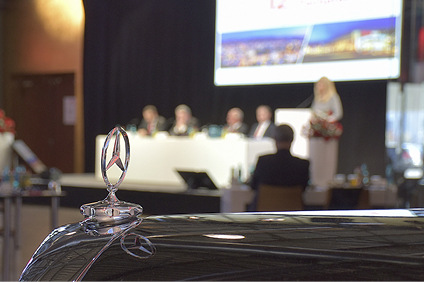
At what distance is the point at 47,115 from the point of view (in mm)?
10961

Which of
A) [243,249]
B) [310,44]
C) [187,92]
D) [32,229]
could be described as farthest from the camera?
[187,92]

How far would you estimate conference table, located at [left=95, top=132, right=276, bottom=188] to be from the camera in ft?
23.2

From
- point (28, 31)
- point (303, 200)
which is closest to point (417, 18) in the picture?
point (303, 200)

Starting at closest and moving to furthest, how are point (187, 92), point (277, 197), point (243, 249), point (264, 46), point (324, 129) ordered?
point (243, 249) < point (277, 197) < point (324, 129) < point (264, 46) < point (187, 92)

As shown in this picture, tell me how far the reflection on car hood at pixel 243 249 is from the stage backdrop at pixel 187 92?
7.65 meters

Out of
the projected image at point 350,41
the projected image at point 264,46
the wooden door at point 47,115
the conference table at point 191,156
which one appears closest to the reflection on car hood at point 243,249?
Answer: the conference table at point 191,156

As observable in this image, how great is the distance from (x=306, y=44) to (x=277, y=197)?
457 cm

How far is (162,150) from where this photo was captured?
7.71m

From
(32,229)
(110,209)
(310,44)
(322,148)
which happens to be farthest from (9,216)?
(310,44)

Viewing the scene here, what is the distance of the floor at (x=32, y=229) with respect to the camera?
408 cm

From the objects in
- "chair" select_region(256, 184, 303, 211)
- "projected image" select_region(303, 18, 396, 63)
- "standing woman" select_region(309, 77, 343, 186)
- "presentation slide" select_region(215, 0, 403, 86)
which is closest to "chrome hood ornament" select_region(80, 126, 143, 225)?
"chair" select_region(256, 184, 303, 211)

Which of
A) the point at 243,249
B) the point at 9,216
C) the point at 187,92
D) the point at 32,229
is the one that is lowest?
the point at 32,229

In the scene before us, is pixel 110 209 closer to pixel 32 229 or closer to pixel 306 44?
pixel 32 229

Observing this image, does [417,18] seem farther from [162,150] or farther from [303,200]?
[162,150]
